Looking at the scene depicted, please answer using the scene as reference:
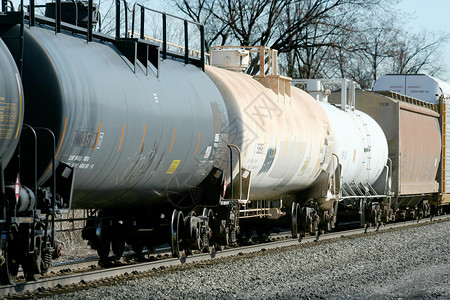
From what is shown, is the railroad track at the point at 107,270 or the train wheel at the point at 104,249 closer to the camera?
the railroad track at the point at 107,270

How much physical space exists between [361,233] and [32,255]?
540 inches

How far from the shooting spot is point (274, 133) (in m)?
14.1

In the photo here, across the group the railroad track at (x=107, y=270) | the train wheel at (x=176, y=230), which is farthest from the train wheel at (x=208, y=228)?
the train wheel at (x=176, y=230)

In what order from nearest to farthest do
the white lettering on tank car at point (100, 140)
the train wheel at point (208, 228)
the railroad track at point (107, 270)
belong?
the white lettering on tank car at point (100, 140) < the railroad track at point (107, 270) < the train wheel at point (208, 228)

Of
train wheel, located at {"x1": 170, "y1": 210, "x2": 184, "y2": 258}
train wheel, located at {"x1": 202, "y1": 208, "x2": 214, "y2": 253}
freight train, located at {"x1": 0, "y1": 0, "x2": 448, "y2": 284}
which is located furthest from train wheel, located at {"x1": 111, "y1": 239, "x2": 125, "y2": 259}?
train wheel, located at {"x1": 202, "y1": 208, "x2": 214, "y2": 253}

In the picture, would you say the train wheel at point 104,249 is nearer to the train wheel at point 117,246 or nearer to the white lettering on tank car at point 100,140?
the train wheel at point 117,246

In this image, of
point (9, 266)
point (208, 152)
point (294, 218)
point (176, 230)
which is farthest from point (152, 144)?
point (294, 218)

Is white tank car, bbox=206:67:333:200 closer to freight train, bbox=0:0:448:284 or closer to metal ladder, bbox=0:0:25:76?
freight train, bbox=0:0:448:284

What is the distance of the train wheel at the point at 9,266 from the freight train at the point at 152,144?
2cm

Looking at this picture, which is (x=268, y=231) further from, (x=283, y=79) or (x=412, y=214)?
(x=412, y=214)

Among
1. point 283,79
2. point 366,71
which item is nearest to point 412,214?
point 283,79

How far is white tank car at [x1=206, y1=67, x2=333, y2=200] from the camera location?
43.3ft

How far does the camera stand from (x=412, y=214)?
26312mm

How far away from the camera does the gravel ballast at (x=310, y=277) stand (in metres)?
9.84
